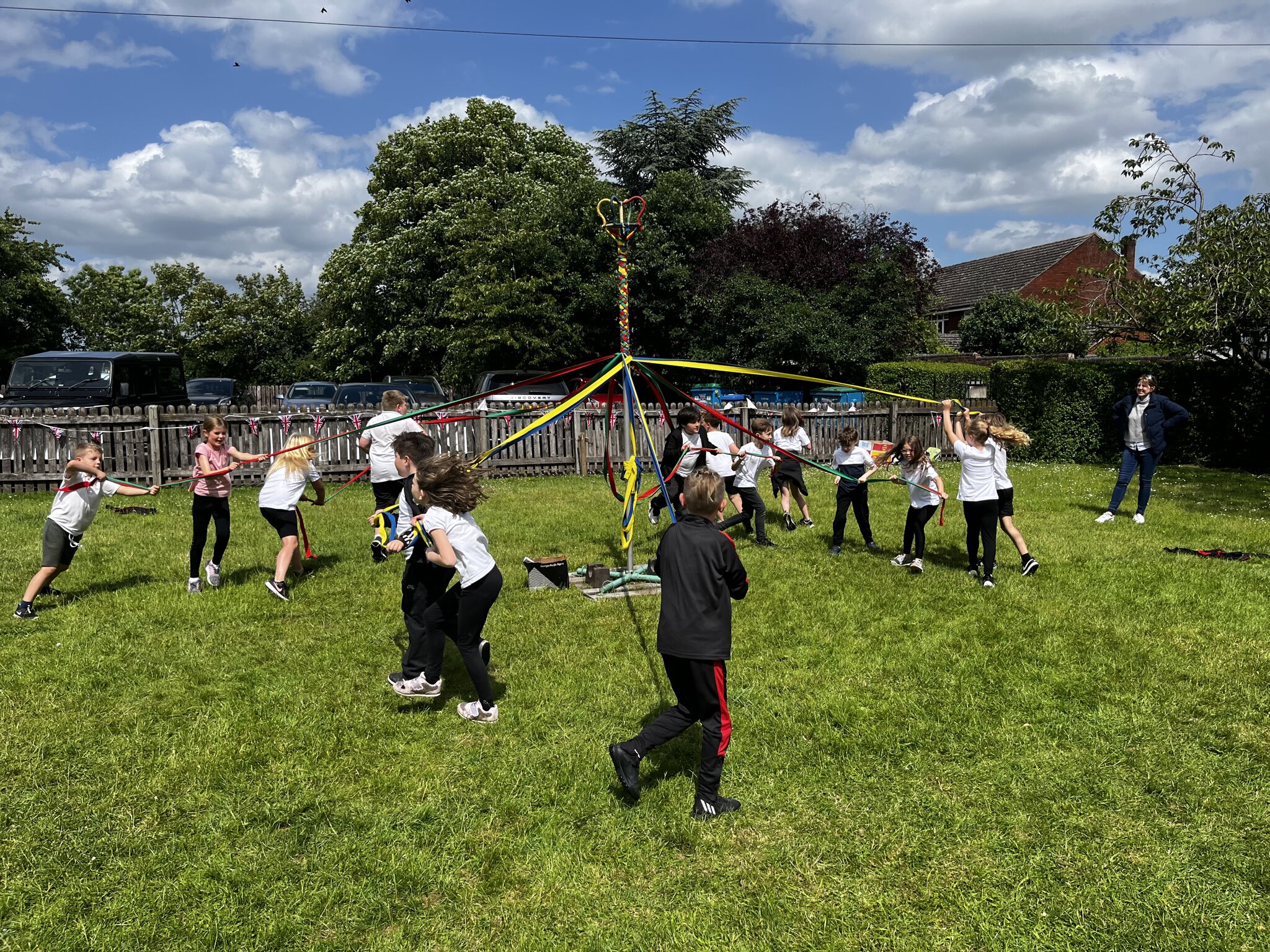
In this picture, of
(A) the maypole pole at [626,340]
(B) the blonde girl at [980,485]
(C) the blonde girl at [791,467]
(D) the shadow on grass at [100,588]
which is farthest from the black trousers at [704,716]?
(C) the blonde girl at [791,467]

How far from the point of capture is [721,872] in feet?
11.8

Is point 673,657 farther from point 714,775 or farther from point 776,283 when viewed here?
point 776,283

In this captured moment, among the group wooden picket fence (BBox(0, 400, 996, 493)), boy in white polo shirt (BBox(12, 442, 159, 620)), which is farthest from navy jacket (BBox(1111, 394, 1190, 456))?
boy in white polo shirt (BBox(12, 442, 159, 620))

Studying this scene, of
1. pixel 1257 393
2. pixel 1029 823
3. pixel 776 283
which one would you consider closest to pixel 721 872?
pixel 1029 823

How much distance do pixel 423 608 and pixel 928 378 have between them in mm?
16782

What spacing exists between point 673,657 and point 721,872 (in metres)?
0.92

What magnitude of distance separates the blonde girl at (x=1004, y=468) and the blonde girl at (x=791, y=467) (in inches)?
96.0

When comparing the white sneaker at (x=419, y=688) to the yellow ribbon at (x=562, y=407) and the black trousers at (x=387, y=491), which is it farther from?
the black trousers at (x=387, y=491)

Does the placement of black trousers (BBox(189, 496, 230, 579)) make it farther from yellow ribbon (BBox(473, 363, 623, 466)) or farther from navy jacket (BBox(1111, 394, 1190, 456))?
navy jacket (BBox(1111, 394, 1190, 456))

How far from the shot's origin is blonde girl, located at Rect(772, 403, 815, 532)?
10.1 metres

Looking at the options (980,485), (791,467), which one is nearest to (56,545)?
(791,467)

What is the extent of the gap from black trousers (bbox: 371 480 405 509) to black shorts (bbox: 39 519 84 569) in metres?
2.59

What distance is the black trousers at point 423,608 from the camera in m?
5.09

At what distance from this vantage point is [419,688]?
17.0 ft
